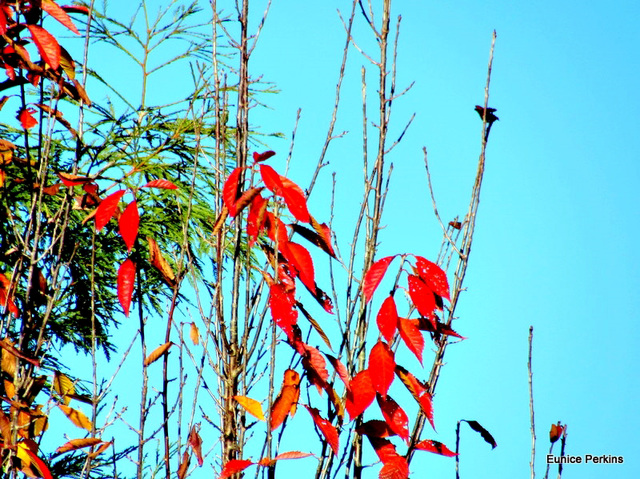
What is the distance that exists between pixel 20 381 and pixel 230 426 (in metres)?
0.86

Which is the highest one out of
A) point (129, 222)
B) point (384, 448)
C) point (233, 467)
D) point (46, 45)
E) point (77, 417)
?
point (46, 45)

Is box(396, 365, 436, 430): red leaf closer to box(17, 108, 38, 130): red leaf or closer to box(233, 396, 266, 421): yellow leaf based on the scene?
box(233, 396, 266, 421): yellow leaf

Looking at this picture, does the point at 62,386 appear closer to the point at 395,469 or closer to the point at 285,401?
the point at 285,401

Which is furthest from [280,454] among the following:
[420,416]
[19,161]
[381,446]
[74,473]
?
[74,473]

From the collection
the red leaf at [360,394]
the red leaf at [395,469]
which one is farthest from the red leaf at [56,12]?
the red leaf at [395,469]

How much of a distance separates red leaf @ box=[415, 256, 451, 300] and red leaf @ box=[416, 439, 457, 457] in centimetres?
41

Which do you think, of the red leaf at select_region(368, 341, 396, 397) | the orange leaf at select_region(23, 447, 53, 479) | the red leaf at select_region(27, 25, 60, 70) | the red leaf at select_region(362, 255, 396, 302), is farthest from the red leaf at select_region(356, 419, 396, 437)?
the red leaf at select_region(27, 25, 60, 70)

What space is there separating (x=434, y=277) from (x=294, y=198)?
1.39 ft

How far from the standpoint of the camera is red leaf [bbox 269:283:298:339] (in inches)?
66.7

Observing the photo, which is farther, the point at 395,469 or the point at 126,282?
the point at 126,282

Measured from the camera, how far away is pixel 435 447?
181 centimetres

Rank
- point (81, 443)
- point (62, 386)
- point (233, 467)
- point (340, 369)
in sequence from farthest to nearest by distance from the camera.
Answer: point (62, 386) → point (81, 443) → point (340, 369) → point (233, 467)

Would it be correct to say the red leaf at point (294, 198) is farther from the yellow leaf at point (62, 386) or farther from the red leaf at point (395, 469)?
the yellow leaf at point (62, 386)

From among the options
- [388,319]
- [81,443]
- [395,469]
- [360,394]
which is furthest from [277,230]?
[81,443]
